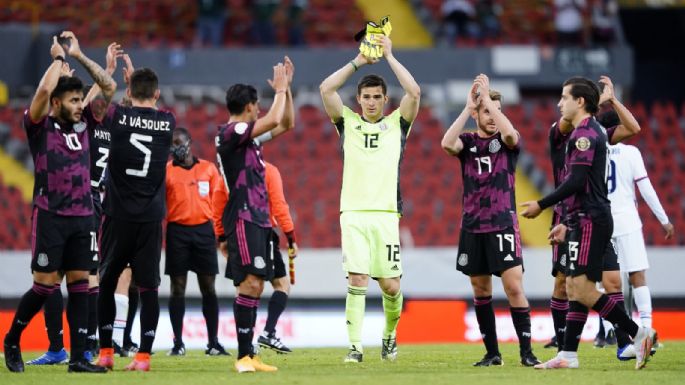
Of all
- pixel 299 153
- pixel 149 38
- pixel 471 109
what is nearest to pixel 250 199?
pixel 471 109

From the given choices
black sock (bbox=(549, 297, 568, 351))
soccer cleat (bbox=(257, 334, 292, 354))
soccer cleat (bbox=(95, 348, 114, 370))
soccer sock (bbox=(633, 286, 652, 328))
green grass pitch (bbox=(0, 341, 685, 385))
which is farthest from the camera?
soccer cleat (bbox=(257, 334, 292, 354))

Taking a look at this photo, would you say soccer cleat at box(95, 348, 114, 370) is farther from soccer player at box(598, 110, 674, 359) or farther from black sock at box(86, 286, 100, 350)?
soccer player at box(598, 110, 674, 359)

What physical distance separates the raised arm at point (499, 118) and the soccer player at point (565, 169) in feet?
2.21

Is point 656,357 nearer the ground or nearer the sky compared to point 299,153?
nearer the ground

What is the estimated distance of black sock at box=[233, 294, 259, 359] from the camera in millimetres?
A: 9250

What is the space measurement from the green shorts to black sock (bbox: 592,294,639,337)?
1852 millimetres

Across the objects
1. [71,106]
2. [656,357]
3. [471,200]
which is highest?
[71,106]

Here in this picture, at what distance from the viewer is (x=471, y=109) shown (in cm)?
1023

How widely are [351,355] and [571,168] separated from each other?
253 centimetres

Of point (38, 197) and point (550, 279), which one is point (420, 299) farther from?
point (38, 197)

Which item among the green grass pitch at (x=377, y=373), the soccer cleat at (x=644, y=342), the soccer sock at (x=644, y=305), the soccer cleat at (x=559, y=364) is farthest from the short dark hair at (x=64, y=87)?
the soccer sock at (x=644, y=305)

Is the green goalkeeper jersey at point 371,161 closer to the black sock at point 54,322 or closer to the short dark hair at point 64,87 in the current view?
the short dark hair at point 64,87

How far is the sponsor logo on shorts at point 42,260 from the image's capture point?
9.18 meters

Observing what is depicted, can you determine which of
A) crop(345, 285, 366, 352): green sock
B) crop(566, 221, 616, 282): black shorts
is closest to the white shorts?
crop(566, 221, 616, 282): black shorts
